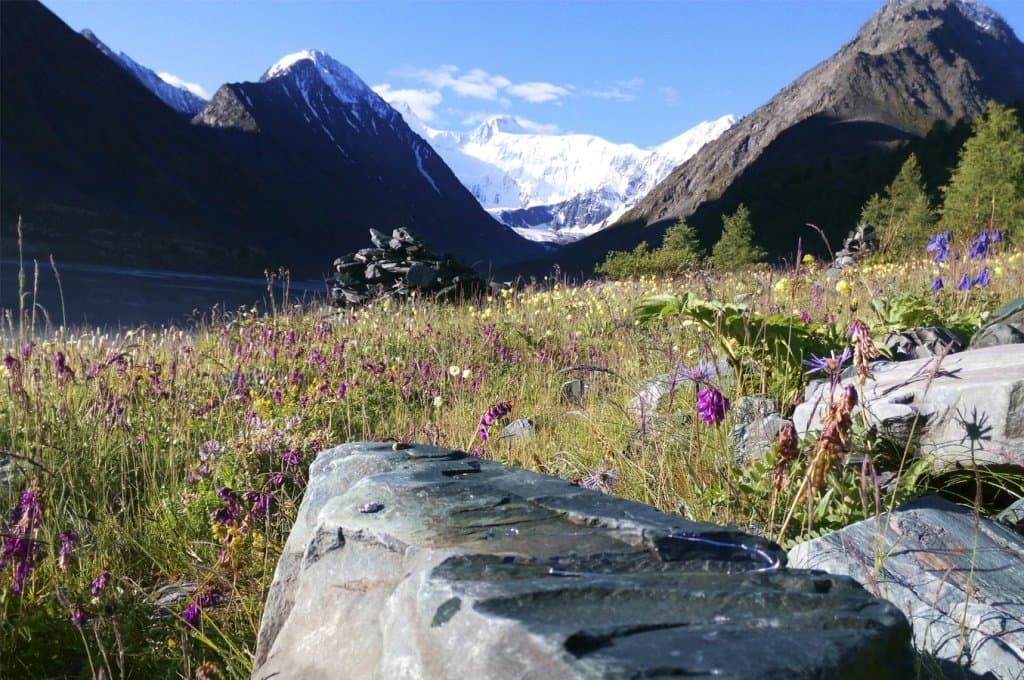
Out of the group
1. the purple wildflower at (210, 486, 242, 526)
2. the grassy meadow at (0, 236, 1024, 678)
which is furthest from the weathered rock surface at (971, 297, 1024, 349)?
the purple wildflower at (210, 486, 242, 526)

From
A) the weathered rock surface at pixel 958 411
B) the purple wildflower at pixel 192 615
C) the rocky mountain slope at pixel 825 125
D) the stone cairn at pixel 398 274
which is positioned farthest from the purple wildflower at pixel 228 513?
the rocky mountain slope at pixel 825 125

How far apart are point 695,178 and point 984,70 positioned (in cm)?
9236

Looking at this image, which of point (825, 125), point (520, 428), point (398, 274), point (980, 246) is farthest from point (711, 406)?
point (825, 125)

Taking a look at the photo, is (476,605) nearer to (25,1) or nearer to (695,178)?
(25,1)

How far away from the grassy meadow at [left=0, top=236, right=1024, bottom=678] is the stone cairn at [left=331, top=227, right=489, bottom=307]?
814 cm

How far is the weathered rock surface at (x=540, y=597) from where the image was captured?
0.97 m

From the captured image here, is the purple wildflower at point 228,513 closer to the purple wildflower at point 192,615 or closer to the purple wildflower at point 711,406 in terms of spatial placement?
the purple wildflower at point 192,615

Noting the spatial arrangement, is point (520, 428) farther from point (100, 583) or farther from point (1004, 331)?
point (1004, 331)

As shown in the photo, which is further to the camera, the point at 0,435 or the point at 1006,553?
the point at 0,435

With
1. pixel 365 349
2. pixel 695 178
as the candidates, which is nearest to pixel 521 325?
pixel 365 349

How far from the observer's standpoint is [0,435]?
377cm

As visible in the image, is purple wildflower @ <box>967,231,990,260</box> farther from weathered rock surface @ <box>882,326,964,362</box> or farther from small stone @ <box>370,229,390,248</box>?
small stone @ <box>370,229,390,248</box>

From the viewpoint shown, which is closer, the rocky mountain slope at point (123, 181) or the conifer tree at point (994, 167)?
the conifer tree at point (994, 167)

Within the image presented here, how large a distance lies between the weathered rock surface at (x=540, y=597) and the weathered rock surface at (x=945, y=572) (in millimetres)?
562
